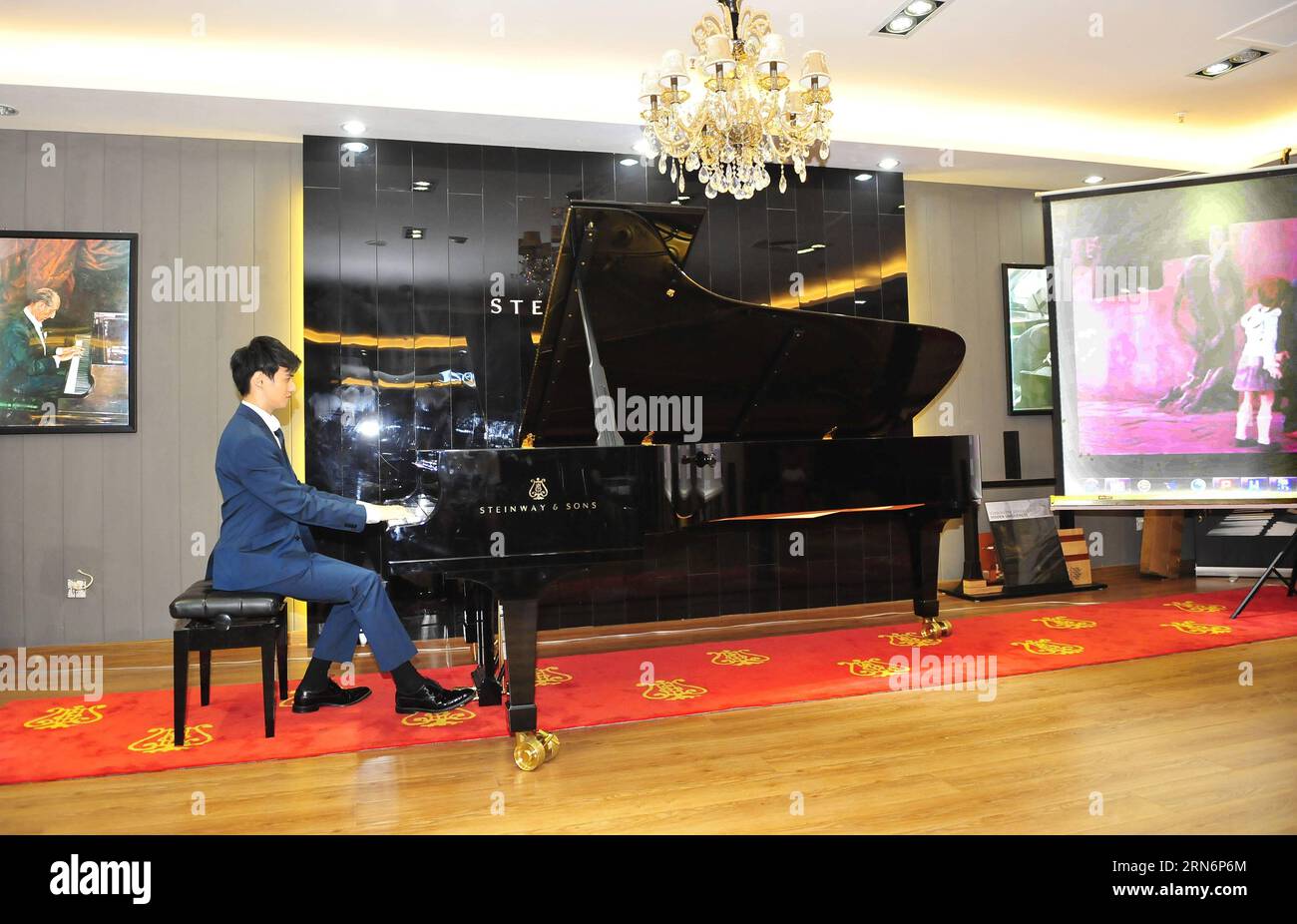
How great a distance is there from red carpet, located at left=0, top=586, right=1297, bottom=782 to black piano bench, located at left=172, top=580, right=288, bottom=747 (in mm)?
167

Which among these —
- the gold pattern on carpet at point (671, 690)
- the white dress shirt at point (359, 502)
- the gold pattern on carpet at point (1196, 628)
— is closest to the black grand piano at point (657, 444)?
the white dress shirt at point (359, 502)

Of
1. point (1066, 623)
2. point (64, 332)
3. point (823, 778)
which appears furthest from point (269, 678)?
point (1066, 623)

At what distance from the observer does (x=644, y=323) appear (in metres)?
2.90

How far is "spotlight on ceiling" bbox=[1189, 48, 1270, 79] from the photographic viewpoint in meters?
4.49

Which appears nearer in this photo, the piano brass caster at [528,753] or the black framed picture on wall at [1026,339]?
Result: the piano brass caster at [528,753]

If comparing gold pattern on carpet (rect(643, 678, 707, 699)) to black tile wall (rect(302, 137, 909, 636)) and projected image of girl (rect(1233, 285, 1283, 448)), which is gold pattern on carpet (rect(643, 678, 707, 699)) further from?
projected image of girl (rect(1233, 285, 1283, 448))

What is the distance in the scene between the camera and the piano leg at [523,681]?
246cm

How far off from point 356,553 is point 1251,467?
197 inches

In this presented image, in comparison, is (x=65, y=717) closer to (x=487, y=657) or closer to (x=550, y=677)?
(x=487, y=657)

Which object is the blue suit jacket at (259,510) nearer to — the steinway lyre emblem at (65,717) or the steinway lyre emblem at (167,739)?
the steinway lyre emblem at (167,739)

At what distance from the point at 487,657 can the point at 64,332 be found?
10.1 feet

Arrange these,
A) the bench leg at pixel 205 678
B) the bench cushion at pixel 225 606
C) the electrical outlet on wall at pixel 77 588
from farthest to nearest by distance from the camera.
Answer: the electrical outlet on wall at pixel 77 588
the bench leg at pixel 205 678
the bench cushion at pixel 225 606

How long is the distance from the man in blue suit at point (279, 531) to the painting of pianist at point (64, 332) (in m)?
2.03

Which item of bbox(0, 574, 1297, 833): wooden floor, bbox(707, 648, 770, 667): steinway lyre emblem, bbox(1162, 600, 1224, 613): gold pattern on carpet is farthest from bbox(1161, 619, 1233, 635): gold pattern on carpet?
bbox(707, 648, 770, 667): steinway lyre emblem
